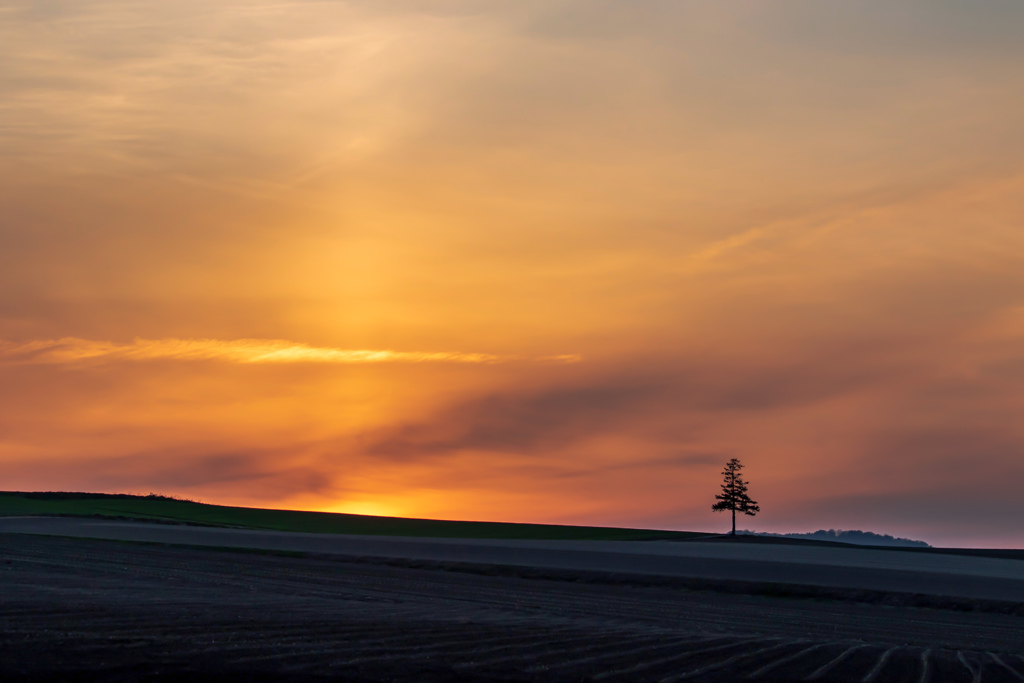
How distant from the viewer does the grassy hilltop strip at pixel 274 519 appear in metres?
92.6

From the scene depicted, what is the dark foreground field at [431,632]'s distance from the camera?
14.8 metres

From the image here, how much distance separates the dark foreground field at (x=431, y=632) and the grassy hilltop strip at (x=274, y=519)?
55.9m

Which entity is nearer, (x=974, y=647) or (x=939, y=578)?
(x=974, y=647)

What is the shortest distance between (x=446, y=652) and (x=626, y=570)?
3195 cm

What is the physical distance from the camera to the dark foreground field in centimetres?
1480

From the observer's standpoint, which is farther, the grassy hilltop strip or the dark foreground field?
the grassy hilltop strip

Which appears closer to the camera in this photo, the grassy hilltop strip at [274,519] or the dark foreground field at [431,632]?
the dark foreground field at [431,632]

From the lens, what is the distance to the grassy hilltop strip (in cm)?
9256

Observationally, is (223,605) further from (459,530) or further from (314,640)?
(459,530)

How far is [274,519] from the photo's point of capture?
10950 cm

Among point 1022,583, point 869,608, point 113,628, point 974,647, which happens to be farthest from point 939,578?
point 113,628

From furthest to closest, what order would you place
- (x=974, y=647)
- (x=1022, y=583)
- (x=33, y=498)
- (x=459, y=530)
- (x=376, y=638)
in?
(x=33, y=498) → (x=459, y=530) → (x=1022, y=583) → (x=974, y=647) → (x=376, y=638)

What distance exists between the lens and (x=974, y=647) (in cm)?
2388

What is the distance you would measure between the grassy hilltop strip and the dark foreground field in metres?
55.9
